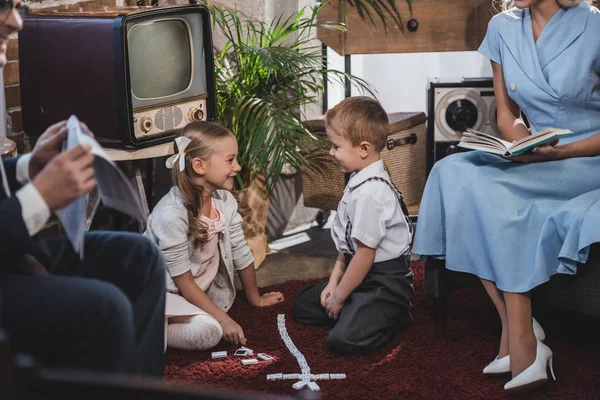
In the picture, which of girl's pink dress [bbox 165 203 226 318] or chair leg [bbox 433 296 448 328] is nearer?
chair leg [bbox 433 296 448 328]

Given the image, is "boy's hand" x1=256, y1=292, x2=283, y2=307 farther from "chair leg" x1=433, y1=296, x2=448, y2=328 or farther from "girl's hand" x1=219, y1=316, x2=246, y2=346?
"chair leg" x1=433, y1=296, x2=448, y2=328

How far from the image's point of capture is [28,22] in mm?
2361

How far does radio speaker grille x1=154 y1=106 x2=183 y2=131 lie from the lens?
2.42 metres

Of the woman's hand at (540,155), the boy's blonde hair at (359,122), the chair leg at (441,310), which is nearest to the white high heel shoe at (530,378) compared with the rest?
the chair leg at (441,310)

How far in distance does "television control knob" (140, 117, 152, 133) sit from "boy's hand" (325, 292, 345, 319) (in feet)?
2.43

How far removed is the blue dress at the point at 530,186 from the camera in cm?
191

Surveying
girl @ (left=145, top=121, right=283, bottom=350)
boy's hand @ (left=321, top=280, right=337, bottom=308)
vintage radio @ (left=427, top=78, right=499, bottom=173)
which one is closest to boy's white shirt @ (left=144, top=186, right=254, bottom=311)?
girl @ (left=145, top=121, right=283, bottom=350)

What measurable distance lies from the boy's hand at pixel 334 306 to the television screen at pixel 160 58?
82cm

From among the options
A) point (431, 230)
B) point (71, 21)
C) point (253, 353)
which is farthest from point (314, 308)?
point (71, 21)

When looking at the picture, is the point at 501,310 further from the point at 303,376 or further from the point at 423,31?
the point at 423,31

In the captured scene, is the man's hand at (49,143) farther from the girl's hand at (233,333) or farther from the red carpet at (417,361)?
the girl's hand at (233,333)

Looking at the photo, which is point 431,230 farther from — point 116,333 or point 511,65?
point 116,333

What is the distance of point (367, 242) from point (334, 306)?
231mm

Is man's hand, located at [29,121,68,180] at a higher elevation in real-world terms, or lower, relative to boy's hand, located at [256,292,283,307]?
higher
